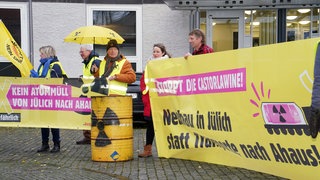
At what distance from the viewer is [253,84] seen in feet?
21.9

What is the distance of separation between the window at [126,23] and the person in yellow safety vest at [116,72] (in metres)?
8.85

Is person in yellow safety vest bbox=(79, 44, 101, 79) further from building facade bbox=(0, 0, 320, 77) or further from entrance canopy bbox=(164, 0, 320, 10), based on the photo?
building facade bbox=(0, 0, 320, 77)

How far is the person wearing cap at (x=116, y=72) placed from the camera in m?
9.05

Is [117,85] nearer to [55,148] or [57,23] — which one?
[55,148]

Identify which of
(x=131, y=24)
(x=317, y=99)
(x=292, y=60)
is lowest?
(x=317, y=99)

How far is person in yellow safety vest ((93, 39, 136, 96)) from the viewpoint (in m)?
9.05

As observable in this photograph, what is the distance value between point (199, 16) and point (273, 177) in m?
11.2

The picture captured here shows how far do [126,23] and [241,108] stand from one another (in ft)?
38.6

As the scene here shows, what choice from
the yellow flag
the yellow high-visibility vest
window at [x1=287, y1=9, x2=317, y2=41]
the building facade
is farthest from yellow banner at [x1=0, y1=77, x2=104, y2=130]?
window at [x1=287, y1=9, x2=317, y2=41]

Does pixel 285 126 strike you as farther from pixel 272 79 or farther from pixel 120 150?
pixel 120 150

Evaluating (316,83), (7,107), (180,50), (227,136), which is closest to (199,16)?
(180,50)

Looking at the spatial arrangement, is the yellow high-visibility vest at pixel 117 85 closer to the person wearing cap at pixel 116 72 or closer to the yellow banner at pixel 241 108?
the person wearing cap at pixel 116 72

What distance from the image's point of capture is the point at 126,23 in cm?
1822

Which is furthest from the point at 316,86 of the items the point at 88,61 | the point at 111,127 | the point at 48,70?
the point at 88,61
